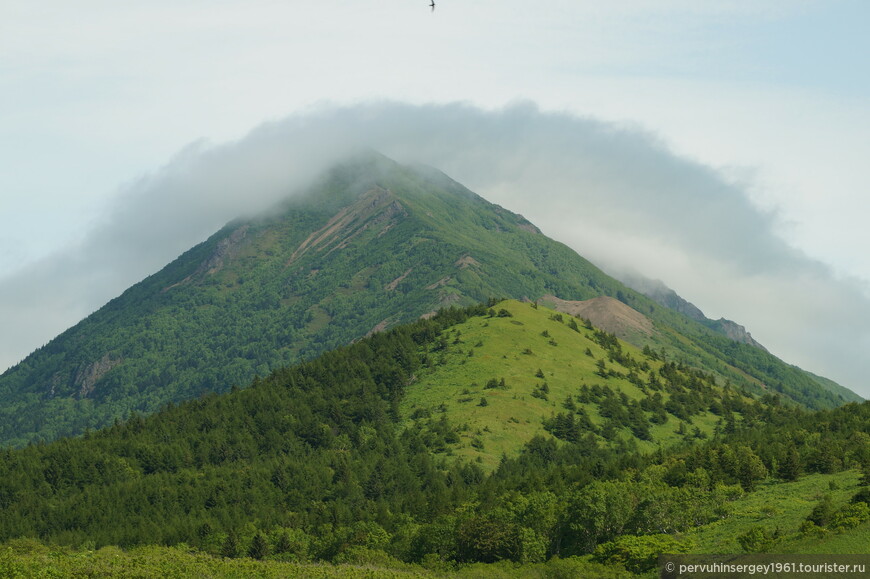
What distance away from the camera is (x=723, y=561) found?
117m

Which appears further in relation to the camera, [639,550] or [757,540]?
[639,550]

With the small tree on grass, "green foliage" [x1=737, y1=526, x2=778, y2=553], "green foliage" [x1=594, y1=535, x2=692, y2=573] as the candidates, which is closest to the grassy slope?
"green foliage" [x1=737, y1=526, x2=778, y2=553]

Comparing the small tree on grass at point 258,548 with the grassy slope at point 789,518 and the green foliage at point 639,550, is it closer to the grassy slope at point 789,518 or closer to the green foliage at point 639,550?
the green foliage at point 639,550

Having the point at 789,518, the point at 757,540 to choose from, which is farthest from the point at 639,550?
the point at 789,518

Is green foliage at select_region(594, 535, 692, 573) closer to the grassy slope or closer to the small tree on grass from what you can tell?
the grassy slope

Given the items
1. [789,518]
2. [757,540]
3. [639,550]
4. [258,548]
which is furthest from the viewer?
[258,548]

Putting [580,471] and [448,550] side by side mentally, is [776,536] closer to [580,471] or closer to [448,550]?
[448,550]

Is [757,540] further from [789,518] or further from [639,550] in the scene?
[639,550]

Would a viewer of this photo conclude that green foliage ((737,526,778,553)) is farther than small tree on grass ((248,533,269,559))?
No

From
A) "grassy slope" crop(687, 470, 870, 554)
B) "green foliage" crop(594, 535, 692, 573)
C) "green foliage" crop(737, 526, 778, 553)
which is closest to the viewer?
"grassy slope" crop(687, 470, 870, 554)

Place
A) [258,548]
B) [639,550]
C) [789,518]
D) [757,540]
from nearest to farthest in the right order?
[757,540]
[789,518]
[639,550]
[258,548]

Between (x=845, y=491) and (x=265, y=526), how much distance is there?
110207mm

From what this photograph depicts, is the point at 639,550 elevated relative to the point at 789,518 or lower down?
lower down

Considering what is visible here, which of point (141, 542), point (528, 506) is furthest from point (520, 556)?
point (141, 542)
